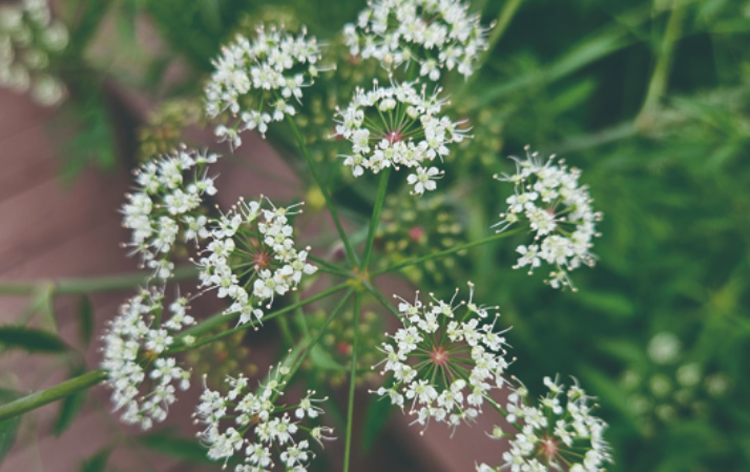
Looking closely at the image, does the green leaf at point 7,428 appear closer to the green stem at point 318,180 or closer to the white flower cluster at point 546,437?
the green stem at point 318,180

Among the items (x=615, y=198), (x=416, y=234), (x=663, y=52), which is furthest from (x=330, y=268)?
(x=663, y=52)

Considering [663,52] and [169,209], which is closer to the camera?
[169,209]

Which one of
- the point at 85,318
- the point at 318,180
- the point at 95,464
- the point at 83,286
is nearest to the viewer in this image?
the point at 318,180

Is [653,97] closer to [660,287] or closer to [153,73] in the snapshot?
[660,287]

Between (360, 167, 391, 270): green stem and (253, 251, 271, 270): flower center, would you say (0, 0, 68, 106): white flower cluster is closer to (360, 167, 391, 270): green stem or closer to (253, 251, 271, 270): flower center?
(253, 251, 271, 270): flower center

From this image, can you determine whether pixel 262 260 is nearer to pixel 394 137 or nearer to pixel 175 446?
pixel 394 137

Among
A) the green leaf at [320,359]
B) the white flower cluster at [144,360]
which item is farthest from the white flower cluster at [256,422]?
the green leaf at [320,359]
